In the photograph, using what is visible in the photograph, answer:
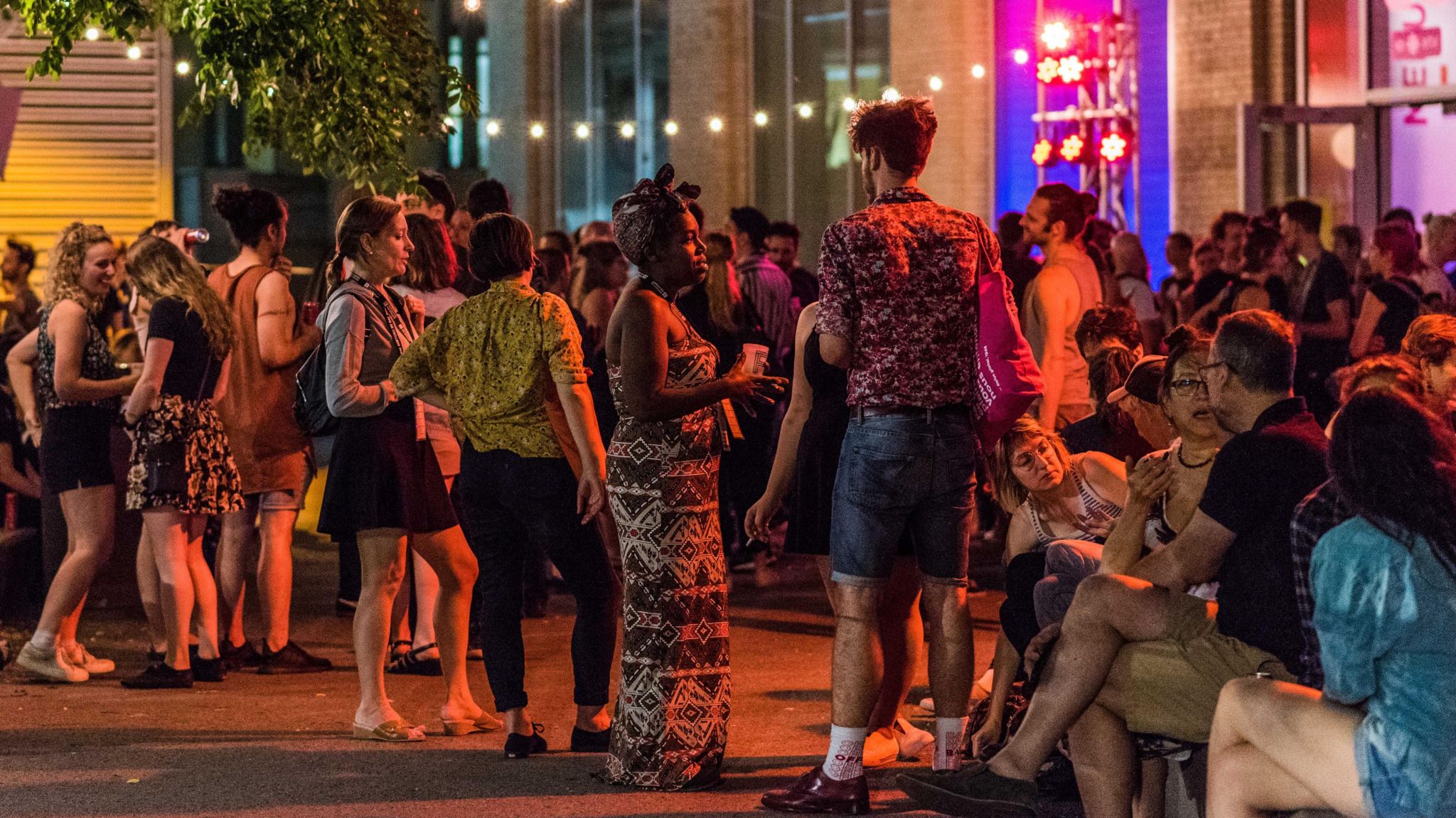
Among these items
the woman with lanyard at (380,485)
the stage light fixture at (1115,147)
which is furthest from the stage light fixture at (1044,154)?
the woman with lanyard at (380,485)

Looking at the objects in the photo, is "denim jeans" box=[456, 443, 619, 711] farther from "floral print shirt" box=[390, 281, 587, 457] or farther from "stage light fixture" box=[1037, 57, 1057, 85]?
"stage light fixture" box=[1037, 57, 1057, 85]

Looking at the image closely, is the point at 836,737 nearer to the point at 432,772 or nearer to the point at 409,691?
the point at 432,772

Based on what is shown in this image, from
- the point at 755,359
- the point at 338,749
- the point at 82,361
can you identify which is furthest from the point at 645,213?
the point at 82,361

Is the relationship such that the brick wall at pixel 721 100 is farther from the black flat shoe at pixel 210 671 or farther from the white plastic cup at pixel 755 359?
the white plastic cup at pixel 755 359

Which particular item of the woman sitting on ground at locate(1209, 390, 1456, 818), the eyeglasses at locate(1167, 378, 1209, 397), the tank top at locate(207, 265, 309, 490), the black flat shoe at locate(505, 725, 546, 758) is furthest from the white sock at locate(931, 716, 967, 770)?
the tank top at locate(207, 265, 309, 490)

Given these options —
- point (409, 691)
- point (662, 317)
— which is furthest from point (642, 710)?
point (409, 691)

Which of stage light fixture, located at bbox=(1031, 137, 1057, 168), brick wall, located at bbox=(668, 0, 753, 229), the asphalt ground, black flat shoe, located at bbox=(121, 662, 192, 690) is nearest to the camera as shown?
the asphalt ground

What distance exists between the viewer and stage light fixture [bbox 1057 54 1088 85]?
1912 cm

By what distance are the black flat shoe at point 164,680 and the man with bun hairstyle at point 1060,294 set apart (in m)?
3.75

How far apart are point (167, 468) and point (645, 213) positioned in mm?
2786

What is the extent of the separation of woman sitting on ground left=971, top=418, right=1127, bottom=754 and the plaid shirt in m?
1.62

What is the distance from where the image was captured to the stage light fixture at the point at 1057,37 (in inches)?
754

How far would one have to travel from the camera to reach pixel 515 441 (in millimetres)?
6141

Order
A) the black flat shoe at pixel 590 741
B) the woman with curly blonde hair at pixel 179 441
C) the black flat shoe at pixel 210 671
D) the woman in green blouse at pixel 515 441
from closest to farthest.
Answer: the woman in green blouse at pixel 515 441
the black flat shoe at pixel 590 741
the woman with curly blonde hair at pixel 179 441
the black flat shoe at pixel 210 671
